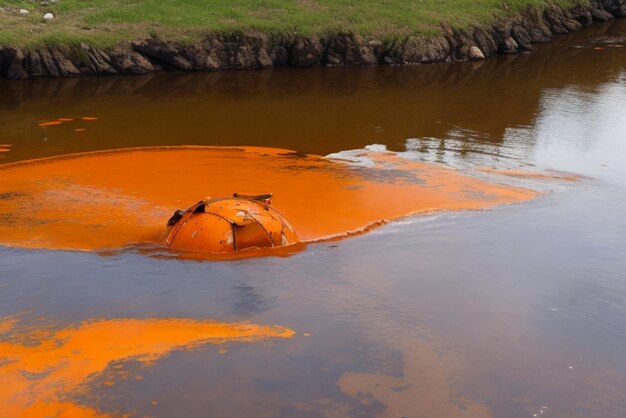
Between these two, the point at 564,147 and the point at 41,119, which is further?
the point at 41,119

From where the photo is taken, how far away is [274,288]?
29.4 feet

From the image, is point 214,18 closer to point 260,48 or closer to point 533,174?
point 260,48

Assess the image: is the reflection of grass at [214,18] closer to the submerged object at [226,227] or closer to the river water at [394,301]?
the river water at [394,301]

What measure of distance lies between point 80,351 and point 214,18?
61.0ft

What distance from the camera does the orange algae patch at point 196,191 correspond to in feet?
34.9

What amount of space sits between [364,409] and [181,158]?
8.52 meters

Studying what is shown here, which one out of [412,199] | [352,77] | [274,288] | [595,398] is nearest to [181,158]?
[412,199]

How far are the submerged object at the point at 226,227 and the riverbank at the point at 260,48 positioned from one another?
46.0ft

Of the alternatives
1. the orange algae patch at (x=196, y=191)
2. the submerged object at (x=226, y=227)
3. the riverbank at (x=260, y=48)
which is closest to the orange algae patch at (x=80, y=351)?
the submerged object at (x=226, y=227)

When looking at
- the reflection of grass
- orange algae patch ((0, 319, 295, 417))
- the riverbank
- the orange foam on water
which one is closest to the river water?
orange algae patch ((0, 319, 295, 417))

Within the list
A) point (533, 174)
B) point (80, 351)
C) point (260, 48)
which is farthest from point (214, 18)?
point (80, 351)

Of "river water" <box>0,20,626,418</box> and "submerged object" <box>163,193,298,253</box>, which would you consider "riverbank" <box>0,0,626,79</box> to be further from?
"submerged object" <box>163,193,298,253</box>

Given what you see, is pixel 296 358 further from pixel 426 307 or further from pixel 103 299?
pixel 103 299

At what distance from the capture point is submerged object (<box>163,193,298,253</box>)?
9672mm
